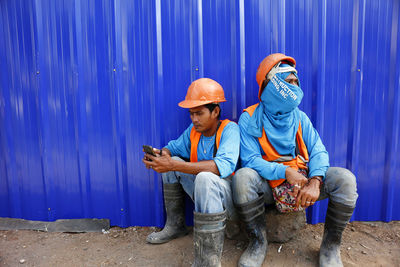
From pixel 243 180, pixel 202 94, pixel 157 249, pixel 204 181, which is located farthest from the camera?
pixel 157 249

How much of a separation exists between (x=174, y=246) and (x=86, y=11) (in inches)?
98.1

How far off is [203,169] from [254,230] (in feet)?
2.19

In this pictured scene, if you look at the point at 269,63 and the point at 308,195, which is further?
the point at 269,63

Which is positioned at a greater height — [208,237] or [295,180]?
[295,180]

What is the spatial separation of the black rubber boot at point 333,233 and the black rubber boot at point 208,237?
2.85 ft

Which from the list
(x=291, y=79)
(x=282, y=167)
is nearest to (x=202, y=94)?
(x=291, y=79)

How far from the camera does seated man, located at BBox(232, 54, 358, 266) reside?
6.92 ft

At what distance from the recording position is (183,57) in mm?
2758

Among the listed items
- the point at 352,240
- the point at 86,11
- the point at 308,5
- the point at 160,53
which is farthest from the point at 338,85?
the point at 86,11

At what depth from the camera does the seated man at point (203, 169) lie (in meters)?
2.03

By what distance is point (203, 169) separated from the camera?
2.20 meters

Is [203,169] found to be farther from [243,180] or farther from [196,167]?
[243,180]

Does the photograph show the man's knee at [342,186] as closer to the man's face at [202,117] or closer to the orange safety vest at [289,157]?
the orange safety vest at [289,157]

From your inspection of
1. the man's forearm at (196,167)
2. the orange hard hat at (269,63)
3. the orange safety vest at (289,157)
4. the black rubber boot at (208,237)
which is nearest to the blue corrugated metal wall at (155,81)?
the orange hard hat at (269,63)
